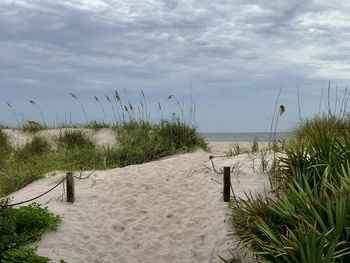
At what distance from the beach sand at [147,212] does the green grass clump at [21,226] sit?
17 centimetres

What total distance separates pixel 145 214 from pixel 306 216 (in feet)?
14.0

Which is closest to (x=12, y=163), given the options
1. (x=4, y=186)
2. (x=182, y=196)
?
(x=4, y=186)

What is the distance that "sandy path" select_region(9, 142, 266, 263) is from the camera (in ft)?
25.7

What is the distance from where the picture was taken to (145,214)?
9398 millimetres

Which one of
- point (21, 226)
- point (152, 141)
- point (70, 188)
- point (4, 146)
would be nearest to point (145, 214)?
point (70, 188)

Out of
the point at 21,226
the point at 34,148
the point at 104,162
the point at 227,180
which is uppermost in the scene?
the point at 34,148

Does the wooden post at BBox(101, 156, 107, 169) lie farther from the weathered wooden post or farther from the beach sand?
the weathered wooden post

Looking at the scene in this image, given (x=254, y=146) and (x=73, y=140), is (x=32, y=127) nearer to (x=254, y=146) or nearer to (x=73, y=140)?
(x=73, y=140)

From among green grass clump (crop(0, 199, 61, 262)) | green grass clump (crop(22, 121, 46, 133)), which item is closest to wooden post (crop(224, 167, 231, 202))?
green grass clump (crop(0, 199, 61, 262))

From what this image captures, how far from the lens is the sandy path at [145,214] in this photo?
7.82 metres

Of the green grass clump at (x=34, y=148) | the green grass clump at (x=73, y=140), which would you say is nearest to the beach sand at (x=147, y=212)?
the green grass clump at (x=34, y=148)

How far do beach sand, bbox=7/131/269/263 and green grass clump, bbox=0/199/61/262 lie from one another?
17 cm

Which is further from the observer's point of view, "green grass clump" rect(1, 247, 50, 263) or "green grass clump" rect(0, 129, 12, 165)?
"green grass clump" rect(0, 129, 12, 165)

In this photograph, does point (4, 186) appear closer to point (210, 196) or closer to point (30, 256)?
point (210, 196)
